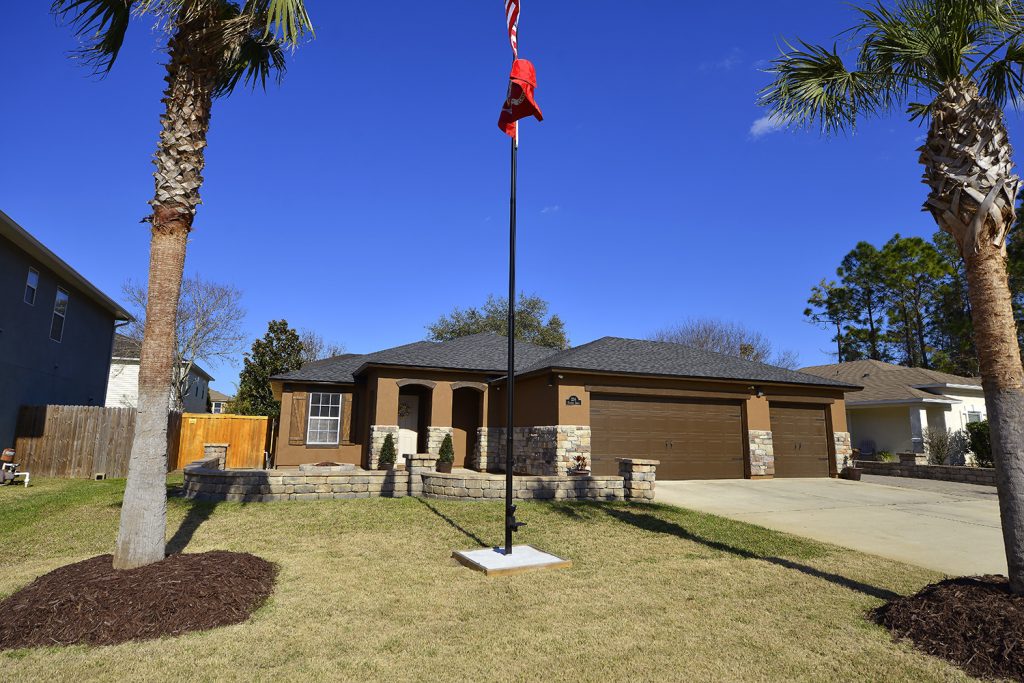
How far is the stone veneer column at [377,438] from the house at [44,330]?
30.3 feet

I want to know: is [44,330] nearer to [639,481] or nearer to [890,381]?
[639,481]

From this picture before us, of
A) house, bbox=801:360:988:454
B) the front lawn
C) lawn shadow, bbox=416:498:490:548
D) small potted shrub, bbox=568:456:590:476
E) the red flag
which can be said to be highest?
the red flag

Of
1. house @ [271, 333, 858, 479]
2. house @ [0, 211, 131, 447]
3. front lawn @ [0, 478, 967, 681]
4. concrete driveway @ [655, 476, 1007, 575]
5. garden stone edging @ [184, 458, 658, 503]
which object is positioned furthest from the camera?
house @ [271, 333, 858, 479]

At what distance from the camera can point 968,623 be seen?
436 cm

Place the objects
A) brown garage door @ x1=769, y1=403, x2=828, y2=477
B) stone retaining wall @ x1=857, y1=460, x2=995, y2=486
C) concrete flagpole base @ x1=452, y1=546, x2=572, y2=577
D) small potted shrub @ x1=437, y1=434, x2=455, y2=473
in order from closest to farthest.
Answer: concrete flagpole base @ x1=452, y1=546, x2=572, y2=577
stone retaining wall @ x1=857, y1=460, x2=995, y2=486
small potted shrub @ x1=437, y1=434, x2=455, y2=473
brown garage door @ x1=769, y1=403, x2=828, y2=477

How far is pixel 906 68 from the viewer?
6.27m

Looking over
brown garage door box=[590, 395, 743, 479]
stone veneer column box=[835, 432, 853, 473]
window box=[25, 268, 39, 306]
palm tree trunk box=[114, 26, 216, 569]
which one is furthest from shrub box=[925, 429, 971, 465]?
window box=[25, 268, 39, 306]

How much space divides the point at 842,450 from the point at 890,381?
372 inches

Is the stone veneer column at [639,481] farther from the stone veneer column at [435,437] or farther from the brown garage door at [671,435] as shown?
the stone veneer column at [435,437]

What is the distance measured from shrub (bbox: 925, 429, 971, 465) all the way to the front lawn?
52.8 feet

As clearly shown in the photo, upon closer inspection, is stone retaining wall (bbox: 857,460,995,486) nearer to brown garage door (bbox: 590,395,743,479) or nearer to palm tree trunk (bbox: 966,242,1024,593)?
brown garage door (bbox: 590,395,743,479)

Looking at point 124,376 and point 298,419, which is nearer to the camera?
point 298,419

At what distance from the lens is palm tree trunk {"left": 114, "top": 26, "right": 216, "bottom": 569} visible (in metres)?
5.36

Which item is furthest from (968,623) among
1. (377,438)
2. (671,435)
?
(377,438)
